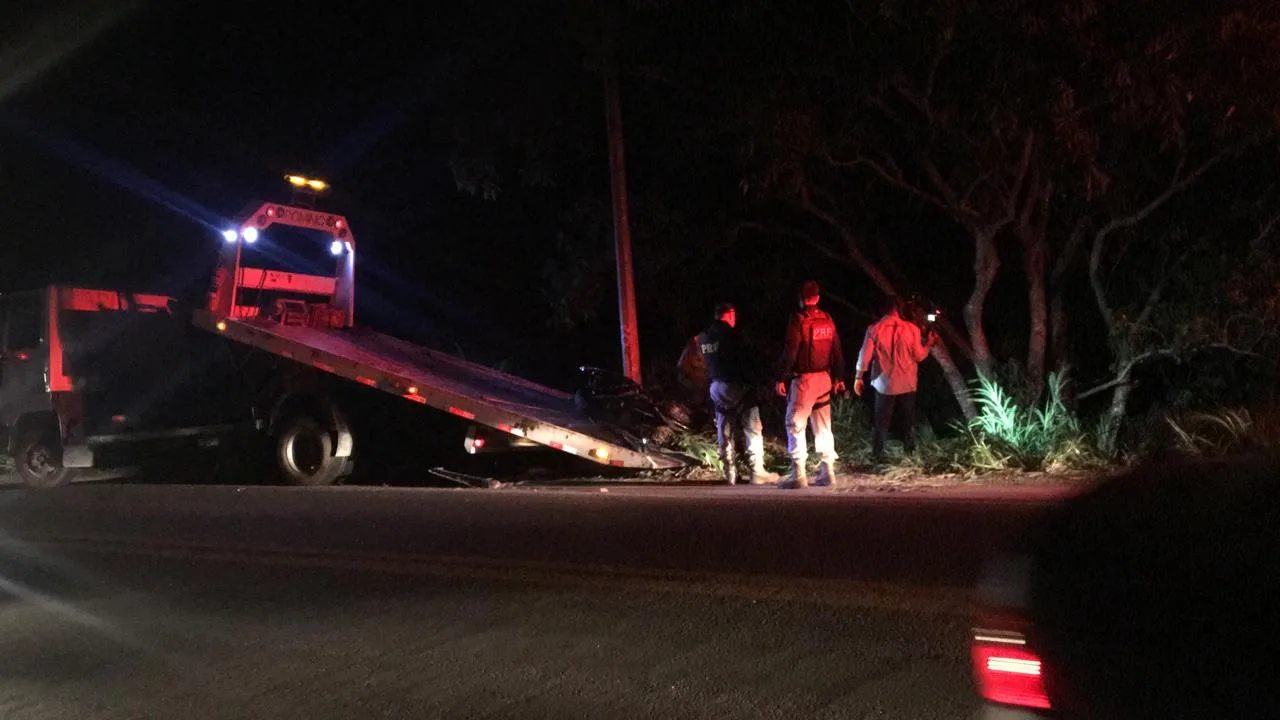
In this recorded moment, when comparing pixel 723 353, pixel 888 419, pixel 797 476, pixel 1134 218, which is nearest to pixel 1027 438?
pixel 888 419

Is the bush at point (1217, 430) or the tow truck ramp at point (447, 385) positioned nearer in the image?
the bush at point (1217, 430)

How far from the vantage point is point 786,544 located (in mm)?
8320

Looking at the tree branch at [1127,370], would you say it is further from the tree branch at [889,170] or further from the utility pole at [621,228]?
the utility pole at [621,228]

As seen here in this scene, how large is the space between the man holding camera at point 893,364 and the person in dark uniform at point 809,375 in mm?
1033

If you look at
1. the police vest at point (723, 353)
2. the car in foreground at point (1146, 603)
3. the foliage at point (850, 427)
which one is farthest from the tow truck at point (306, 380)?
the car in foreground at point (1146, 603)

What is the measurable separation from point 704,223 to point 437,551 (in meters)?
7.94

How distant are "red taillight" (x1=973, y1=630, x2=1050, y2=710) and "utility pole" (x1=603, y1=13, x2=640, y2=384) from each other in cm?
1157

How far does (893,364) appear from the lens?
40.0 feet

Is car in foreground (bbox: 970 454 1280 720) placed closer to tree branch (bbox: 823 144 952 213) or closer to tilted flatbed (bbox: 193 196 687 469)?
tilted flatbed (bbox: 193 196 687 469)

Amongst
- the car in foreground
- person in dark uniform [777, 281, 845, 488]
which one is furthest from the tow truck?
the car in foreground

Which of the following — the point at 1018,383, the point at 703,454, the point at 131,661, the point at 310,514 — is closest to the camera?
the point at 131,661

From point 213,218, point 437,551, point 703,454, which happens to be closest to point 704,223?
point 703,454

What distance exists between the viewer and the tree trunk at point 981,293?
1379 cm

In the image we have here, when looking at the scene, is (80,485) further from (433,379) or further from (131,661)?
(131,661)
